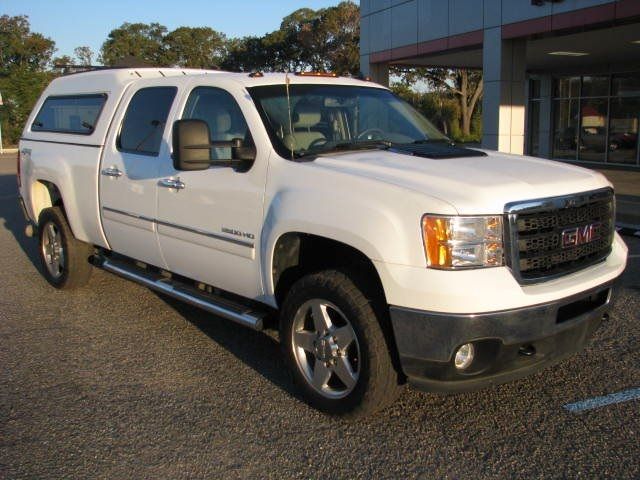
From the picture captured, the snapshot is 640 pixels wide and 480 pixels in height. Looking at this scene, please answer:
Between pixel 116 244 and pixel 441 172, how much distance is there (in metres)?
3.26

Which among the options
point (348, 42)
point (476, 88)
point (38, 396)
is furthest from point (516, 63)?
point (348, 42)

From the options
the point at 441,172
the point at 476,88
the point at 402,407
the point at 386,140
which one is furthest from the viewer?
the point at 476,88

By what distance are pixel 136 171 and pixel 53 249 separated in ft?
7.02

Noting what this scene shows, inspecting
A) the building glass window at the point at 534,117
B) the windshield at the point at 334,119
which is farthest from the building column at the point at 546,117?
the windshield at the point at 334,119

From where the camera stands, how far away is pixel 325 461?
3.39 m

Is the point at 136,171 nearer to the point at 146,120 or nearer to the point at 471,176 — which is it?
the point at 146,120

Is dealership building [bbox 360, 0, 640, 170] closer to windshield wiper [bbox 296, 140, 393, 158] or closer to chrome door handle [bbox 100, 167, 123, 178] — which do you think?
windshield wiper [bbox 296, 140, 393, 158]

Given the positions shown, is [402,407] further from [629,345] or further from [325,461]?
[629,345]

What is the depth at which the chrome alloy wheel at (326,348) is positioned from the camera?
12.1ft

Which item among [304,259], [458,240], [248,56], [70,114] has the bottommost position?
[304,259]

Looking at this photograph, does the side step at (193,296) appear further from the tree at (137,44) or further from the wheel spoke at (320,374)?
the tree at (137,44)

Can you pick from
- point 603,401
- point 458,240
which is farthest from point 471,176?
point 603,401

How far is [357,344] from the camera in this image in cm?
358

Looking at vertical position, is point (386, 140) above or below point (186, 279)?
above
